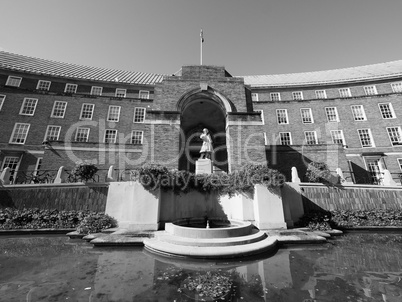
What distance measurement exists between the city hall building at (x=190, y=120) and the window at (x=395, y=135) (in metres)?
0.13

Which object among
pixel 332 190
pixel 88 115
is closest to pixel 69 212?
pixel 332 190

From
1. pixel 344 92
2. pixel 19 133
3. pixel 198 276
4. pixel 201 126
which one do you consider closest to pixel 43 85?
pixel 19 133

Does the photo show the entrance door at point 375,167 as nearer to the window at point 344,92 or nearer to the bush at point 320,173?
the window at point 344,92

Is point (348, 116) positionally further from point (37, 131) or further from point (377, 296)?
point (37, 131)

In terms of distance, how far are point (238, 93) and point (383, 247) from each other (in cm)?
1311

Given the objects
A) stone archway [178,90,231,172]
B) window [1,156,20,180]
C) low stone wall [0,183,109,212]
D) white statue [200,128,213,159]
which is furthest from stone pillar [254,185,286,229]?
window [1,156,20,180]

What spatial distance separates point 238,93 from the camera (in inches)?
631

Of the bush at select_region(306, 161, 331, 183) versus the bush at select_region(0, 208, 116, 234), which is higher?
the bush at select_region(306, 161, 331, 183)

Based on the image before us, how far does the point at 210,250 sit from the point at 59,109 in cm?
2898

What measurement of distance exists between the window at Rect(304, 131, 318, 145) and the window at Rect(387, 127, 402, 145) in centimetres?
847

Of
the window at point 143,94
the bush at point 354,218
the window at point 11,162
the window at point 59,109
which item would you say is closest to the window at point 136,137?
the window at point 143,94

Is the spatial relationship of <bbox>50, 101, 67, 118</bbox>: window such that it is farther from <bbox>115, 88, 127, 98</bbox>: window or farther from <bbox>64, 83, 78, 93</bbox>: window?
<bbox>115, 88, 127, 98</bbox>: window

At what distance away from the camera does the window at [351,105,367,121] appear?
1008 inches

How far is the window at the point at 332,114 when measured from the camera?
86.8ft
